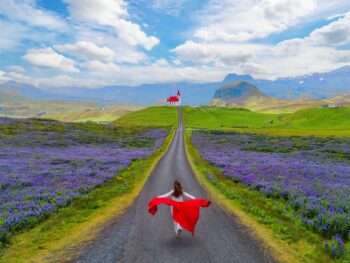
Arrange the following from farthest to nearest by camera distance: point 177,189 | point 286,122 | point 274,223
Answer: point 286,122 < point 274,223 < point 177,189

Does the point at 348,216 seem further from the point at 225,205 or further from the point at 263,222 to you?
the point at 225,205

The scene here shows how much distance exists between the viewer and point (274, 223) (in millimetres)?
15570

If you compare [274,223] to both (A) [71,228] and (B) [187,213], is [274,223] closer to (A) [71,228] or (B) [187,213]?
(B) [187,213]

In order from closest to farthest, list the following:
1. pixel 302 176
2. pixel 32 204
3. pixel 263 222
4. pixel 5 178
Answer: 1. pixel 263 222
2. pixel 32 204
3. pixel 5 178
4. pixel 302 176

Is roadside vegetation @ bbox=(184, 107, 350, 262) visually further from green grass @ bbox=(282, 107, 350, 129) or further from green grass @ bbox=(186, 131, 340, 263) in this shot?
green grass @ bbox=(282, 107, 350, 129)

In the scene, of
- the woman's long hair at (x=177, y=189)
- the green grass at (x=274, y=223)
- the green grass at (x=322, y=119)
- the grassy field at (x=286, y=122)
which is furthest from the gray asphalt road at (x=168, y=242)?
the green grass at (x=322, y=119)

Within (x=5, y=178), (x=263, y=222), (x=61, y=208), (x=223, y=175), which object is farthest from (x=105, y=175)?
(x=263, y=222)

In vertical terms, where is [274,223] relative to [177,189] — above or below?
below

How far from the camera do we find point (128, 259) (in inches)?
431

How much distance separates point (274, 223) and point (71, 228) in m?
11.0

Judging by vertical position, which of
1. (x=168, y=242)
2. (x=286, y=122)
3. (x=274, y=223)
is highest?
(x=168, y=242)

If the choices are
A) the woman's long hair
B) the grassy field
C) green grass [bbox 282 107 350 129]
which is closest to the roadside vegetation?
the woman's long hair

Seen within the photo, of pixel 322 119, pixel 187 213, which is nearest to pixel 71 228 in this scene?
pixel 187 213

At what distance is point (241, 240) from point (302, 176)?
661 inches
